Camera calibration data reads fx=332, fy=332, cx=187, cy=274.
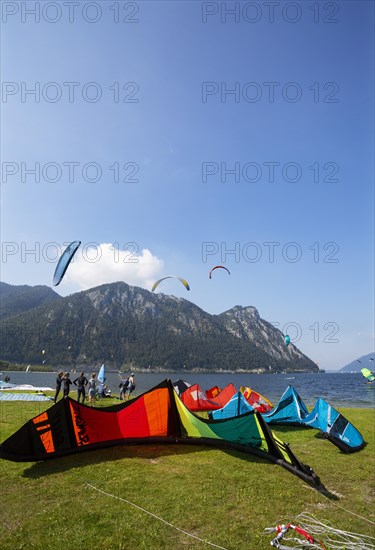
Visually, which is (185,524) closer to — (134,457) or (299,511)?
(299,511)

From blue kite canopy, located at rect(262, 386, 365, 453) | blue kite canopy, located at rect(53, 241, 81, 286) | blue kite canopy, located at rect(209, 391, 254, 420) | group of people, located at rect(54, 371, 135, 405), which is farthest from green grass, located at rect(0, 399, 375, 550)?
blue kite canopy, located at rect(53, 241, 81, 286)

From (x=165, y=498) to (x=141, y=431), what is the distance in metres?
4.41

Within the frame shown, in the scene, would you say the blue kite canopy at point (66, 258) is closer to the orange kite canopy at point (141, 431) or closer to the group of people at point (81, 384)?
the group of people at point (81, 384)

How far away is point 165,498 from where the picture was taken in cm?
822

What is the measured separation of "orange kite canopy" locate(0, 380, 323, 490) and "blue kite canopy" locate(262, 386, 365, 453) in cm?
504

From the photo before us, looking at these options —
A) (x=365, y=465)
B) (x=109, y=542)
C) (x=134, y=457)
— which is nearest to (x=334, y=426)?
(x=365, y=465)

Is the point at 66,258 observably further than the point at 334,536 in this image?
Yes

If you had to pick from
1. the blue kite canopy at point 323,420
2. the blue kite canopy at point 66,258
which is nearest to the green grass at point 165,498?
the blue kite canopy at point 323,420

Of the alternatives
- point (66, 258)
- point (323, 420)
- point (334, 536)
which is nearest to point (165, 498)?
point (334, 536)

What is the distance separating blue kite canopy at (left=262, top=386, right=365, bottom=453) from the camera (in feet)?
48.6

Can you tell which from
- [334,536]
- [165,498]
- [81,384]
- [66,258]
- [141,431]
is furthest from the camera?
[66,258]

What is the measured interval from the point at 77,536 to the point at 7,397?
22.4m

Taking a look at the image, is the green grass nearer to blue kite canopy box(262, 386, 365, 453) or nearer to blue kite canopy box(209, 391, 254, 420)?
blue kite canopy box(262, 386, 365, 453)

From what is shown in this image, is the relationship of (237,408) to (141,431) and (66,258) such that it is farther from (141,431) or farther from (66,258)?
(66,258)
